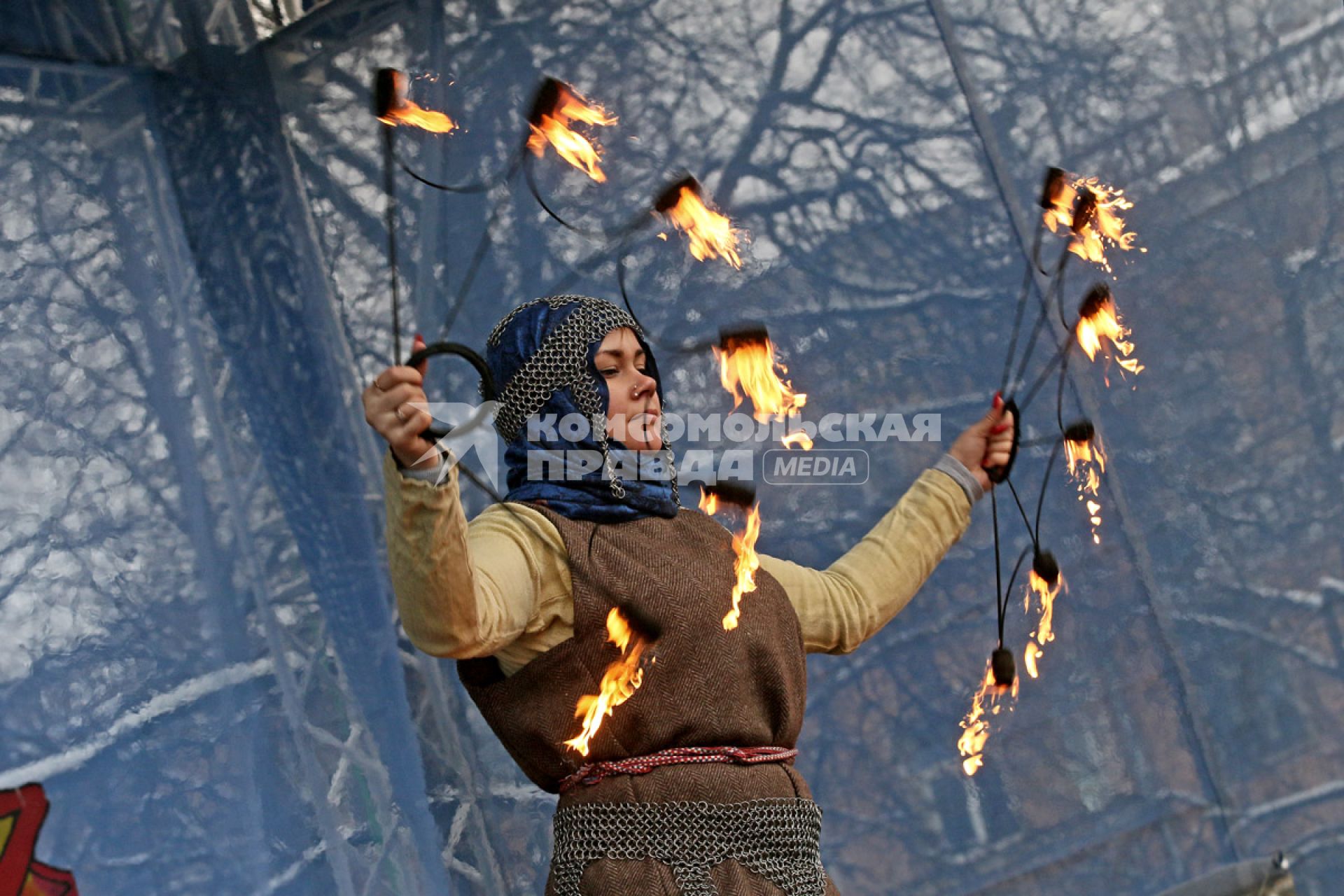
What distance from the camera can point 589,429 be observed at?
2.42 m

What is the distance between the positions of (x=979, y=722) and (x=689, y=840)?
5.16 feet

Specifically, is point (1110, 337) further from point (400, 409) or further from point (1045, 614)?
point (400, 409)

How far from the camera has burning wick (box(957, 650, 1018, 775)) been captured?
11.8 feet

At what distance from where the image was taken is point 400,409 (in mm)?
1899

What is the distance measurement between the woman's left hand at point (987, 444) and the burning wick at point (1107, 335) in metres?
0.64

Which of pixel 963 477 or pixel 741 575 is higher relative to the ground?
pixel 963 477

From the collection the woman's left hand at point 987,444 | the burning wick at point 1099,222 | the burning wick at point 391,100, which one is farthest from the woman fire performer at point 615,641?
the burning wick at point 1099,222

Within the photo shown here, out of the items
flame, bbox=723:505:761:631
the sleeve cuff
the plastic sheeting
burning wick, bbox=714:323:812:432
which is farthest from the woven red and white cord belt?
the plastic sheeting

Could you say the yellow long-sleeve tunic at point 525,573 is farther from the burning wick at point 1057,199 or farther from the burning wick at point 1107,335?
the burning wick at point 1107,335

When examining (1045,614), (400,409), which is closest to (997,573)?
(1045,614)

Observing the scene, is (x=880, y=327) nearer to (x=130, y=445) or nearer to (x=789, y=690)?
(x=789, y=690)

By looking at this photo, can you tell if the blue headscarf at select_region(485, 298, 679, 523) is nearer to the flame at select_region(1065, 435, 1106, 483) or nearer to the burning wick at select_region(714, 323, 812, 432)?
the burning wick at select_region(714, 323, 812, 432)

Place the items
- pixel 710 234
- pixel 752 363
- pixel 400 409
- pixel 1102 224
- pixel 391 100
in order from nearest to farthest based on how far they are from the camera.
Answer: pixel 400 409, pixel 391 100, pixel 752 363, pixel 1102 224, pixel 710 234

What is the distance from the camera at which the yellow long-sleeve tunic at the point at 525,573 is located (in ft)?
6.49
